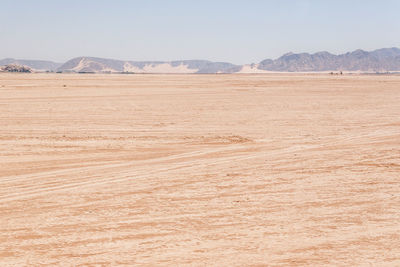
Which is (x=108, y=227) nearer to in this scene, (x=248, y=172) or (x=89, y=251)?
(x=89, y=251)

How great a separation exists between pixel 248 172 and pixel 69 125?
824cm

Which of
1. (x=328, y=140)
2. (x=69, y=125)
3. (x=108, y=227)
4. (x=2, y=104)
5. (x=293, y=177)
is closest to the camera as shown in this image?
(x=108, y=227)

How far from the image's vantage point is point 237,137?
521 inches

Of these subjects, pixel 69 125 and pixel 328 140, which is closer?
pixel 328 140

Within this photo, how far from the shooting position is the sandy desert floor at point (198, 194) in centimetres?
498

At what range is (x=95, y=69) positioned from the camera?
191m

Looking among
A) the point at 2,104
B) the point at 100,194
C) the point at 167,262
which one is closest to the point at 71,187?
the point at 100,194

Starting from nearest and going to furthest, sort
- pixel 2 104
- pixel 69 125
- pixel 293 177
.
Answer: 1. pixel 293 177
2. pixel 69 125
3. pixel 2 104

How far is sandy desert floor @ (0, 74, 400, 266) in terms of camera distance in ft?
16.3

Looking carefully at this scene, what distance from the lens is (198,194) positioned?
7.13 meters

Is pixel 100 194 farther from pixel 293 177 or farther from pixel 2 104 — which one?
pixel 2 104

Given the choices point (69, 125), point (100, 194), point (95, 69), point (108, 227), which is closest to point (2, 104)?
point (69, 125)

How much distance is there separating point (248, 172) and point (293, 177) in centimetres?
84

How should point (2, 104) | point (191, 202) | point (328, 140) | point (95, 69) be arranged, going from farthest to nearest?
point (95, 69) < point (2, 104) < point (328, 140) < point (191, 202)
